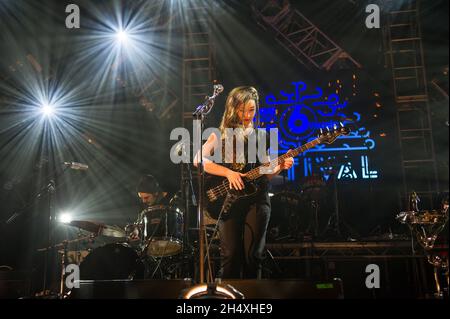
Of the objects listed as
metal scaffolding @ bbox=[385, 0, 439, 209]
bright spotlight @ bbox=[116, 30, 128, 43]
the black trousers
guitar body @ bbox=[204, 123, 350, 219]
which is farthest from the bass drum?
metal scaffolding @ bbox=[385, 0, 439, 209]

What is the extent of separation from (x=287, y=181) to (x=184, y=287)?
18.8 ft

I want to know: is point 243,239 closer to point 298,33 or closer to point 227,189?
point 227,189

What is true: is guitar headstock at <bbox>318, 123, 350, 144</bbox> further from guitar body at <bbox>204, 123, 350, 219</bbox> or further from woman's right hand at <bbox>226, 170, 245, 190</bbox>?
woman's right hand at <bbox>226, 170, 245, 190</bbox>

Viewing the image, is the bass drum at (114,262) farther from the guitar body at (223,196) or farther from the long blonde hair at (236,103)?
the long blonde hair at (236,103)

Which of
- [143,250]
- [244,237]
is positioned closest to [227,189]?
[244,237]

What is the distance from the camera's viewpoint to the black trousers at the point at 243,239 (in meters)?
3.55

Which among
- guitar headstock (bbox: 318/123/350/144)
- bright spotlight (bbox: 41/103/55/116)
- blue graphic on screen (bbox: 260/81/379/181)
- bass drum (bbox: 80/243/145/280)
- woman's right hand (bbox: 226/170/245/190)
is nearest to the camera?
woman's right hand (bbox: 226/170/245/190)

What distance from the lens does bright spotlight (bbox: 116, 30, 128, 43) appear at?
8461 millimetres

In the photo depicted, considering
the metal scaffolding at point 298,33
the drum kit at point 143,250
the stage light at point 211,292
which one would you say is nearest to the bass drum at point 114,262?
the drum kit at point 143,250

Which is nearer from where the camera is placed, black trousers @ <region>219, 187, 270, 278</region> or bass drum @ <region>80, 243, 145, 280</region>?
black trousers @ <region>219, 187, 270, 278</region>

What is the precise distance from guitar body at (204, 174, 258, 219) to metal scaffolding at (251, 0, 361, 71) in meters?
6.53

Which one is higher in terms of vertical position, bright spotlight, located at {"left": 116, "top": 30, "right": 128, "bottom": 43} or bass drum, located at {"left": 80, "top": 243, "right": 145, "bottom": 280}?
bright spotlight, located at {"left": 116, "top": 30, "right": 128, "bottom": 43}

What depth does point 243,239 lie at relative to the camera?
3.61 meters
